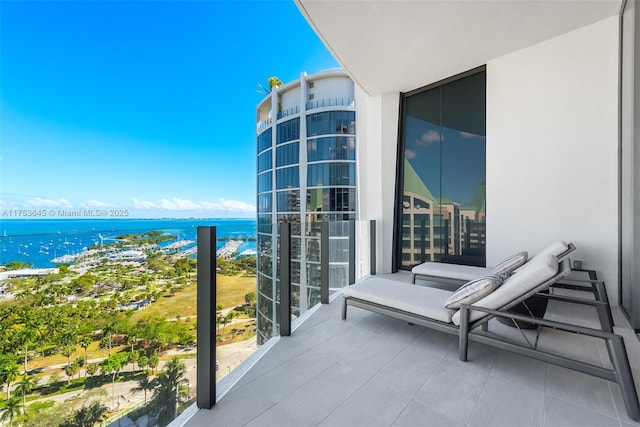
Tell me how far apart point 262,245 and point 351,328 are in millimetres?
1278

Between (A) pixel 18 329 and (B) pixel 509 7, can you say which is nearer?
(A) pixel 18 329

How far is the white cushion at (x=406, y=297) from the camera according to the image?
2322 mm

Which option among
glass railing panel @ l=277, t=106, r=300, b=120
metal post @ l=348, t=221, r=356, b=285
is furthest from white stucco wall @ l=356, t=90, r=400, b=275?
Answer: glass railing panel @ l=277, t=106, r=300, b=120

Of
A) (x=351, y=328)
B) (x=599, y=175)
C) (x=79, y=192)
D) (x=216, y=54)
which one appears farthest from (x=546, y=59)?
(x=216, y=54)

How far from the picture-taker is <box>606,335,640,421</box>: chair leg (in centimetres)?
146

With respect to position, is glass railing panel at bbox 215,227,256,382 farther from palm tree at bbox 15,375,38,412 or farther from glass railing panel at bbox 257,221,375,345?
palm tree at bbox 15,375,38,412

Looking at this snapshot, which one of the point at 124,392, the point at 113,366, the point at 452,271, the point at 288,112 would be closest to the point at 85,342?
the point at 113,366

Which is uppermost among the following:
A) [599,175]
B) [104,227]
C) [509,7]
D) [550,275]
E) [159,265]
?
[509,7]

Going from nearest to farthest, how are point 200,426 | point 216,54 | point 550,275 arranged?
point 200,426 → point 550,275 → point 216,54

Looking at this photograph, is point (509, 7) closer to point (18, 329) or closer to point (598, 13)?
point (598, 13)

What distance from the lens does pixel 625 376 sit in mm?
1476

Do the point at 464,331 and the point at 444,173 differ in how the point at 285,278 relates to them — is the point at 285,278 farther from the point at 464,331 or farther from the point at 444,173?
the point at 444,173

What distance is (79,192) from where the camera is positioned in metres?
11.5

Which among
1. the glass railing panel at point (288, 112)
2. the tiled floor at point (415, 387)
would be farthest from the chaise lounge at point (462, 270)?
the glass railing panel at point (288, 112)
